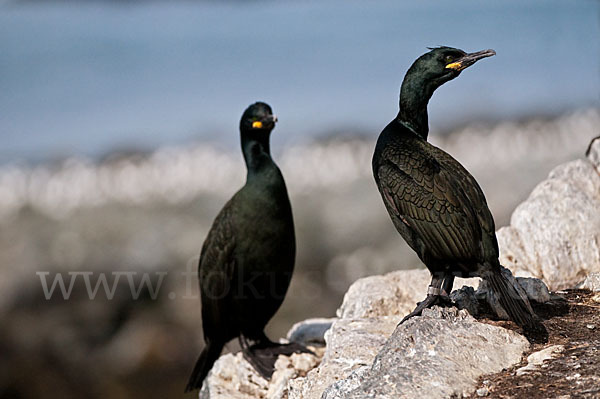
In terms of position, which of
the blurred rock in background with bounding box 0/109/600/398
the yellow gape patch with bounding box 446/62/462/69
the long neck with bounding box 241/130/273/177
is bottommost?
the blurred rock in background with bounding box 0/109/600/398

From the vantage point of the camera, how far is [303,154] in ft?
109

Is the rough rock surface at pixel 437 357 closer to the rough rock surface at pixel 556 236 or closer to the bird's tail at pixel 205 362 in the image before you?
the rough rock surface at pixel 556 236

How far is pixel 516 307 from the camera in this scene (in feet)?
14.1

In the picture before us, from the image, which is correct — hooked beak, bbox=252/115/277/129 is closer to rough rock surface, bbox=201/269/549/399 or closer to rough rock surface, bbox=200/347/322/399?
rough rock surface, bbox=201/269/549/399

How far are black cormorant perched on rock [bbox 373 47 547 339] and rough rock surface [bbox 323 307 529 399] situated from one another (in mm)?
181

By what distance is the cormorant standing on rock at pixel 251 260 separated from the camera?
6.93 m

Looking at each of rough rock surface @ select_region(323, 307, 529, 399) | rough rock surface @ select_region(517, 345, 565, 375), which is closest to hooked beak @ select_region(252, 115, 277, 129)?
rough rock surface @ select_region(323, 307, 529, 399)

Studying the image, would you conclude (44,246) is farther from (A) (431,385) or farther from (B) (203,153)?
(A) (431,385)

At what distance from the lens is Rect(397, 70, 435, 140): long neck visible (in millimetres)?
4984

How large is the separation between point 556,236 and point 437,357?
2.91 m

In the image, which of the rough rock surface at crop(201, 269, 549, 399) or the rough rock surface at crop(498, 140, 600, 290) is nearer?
the rough rock surface at crop(201, 269, 549, 399)

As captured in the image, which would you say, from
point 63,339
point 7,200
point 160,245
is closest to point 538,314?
point 63,339

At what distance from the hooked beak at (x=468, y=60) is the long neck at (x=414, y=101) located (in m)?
0.22

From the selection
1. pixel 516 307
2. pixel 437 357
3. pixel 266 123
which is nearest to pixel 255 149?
pixel 266 123
